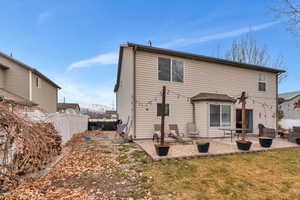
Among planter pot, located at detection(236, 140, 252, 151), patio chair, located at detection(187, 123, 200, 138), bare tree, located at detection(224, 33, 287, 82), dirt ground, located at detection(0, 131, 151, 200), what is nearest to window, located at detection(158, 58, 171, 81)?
patio chair, located at detection(187, 123, 200, 138)

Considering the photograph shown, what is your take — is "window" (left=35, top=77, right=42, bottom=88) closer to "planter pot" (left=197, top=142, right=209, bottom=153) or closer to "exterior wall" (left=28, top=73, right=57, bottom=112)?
"exterior wall" (left=28, top=73, right=57, bottom=112)

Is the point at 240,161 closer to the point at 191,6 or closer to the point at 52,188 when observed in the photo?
the point at 52,188

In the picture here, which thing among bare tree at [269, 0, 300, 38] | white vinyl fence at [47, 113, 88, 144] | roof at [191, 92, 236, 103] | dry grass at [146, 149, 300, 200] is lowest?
dry grass at [146, 149, 300, 200]

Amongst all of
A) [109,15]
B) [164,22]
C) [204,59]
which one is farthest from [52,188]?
[164,22]

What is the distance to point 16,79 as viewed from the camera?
41.8 feet

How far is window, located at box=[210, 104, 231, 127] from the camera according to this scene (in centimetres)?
1022

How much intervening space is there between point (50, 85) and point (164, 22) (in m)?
14.4

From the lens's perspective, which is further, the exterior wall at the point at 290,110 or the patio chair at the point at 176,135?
the exterior wall at the point at 290,110

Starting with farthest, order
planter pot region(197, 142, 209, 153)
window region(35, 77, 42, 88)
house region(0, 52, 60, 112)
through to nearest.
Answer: window region(35, 77, 42, 88) → house region(0, 52, 60, 112) → planter pot region(197, 142, 209, 153)


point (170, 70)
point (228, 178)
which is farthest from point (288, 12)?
point (228, 178)

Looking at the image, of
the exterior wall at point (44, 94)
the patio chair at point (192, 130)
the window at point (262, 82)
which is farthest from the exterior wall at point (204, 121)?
the exterior wall at point (44, 94)

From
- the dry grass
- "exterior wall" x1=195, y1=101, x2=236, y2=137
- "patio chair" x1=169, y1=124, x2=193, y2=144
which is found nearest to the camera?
the dry grass

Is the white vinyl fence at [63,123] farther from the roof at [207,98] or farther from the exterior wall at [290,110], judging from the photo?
the exterior wall at [290,110]

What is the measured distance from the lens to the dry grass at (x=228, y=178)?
3.28 meters
